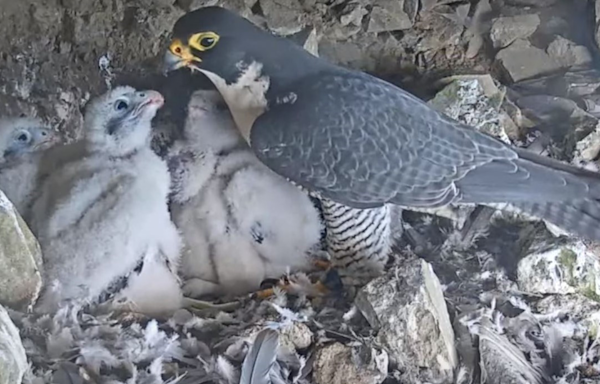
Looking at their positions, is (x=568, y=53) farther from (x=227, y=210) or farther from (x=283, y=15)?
(x=227, y=210)

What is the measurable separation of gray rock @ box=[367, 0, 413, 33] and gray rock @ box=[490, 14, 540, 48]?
0.23 meters

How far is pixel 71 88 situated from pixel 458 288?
1.05 m

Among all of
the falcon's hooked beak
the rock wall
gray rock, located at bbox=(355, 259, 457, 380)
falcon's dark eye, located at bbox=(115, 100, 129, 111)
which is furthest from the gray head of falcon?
gray rock, located at bbox=(355, 259, 457, 380)

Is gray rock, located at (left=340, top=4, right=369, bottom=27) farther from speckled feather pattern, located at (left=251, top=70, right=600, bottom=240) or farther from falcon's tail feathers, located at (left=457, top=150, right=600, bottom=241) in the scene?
falcon's tail feathers, located at (left=457, top=150, right=600, bottom=241)

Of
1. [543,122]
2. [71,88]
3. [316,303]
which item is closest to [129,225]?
[316,303]

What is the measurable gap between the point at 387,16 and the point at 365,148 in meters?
0.65

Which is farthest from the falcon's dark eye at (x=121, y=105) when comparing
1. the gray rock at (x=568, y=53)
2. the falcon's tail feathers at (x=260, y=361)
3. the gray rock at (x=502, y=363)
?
the gray rock at (x=568, y=53)

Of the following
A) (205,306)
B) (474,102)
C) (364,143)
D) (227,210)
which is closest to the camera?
(364,143)

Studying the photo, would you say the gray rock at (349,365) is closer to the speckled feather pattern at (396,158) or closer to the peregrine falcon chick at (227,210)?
the speckled feather pattern at (396,158)

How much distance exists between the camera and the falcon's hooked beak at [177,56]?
6.20 ft

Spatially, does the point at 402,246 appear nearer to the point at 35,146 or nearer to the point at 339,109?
the point at 339,109

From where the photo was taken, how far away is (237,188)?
2.04m

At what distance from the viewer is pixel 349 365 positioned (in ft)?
5.41

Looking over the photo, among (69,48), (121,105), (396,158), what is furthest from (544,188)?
(69,48)
